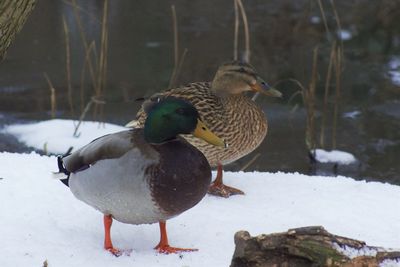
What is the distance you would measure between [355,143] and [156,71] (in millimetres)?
2718

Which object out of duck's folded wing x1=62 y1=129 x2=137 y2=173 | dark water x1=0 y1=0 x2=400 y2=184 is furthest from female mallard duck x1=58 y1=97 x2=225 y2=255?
dark water x1=0 y1=0 x2=400 y2=184

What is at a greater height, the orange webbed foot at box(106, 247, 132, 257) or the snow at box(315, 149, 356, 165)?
the orange webbed foot at box(106, 247, 132, 257)

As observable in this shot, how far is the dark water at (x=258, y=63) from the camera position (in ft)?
25.0

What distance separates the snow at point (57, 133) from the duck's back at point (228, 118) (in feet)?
7.12

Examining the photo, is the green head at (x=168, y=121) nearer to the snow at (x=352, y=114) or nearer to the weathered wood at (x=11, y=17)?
the weathered wood at (x=11, y=17)

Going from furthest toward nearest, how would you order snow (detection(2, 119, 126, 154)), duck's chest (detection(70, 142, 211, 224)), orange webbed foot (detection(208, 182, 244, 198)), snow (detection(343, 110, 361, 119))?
1. snow (detection(343, 110, 361, 119))
2. snow (detection(2, 119, 126, 154))
3. orange webbed foot (detection(208, 182, 244, 198))
4. duck's chest (detection(70, 142, 211, 224))

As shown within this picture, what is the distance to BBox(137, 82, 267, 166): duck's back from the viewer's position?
4855 millimetres

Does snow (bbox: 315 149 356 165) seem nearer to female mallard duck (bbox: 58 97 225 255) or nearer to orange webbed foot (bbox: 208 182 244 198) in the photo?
orange webbed foot (bbox: 208 182 244 198)

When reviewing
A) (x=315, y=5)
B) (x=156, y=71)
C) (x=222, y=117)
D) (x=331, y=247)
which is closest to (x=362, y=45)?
(x=315, y=5)

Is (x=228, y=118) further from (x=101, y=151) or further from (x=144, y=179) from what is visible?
(x=144, y=179)

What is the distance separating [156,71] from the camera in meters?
9.40

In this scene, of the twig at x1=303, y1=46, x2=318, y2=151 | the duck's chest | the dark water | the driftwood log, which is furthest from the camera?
the dark water

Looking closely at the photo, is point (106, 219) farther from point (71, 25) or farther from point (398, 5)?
point (398, 5)

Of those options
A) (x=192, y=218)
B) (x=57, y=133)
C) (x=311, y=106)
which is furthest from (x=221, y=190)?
(x=57, y=133)
